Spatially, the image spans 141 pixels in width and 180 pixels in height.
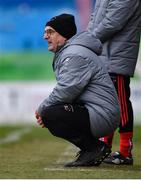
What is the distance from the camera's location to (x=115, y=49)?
911cm

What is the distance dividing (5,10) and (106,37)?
836cm

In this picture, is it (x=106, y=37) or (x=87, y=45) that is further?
(x=106, y=37)

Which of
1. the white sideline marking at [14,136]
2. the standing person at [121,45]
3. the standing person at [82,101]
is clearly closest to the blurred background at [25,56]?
the white sideline marking at [14,136]

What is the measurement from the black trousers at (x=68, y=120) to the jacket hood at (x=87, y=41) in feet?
1.73

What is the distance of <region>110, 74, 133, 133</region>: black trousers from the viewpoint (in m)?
9.09

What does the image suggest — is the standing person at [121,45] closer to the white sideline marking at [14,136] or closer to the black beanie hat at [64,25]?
the black beanie hat at [64,25]

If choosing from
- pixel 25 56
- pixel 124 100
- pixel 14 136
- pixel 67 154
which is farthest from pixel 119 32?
pixel 25 56

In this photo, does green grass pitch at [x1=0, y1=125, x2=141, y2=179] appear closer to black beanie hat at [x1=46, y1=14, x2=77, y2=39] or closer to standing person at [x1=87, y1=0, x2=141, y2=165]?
standing person at [x1=87, y1=0, x2=141, y2=165]

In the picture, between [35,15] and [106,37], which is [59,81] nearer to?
[106,37]

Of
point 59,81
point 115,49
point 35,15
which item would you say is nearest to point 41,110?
point 59,81

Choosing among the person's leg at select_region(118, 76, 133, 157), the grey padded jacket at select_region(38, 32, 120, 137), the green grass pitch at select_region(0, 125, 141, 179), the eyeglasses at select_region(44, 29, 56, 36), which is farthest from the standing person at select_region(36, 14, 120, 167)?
the person's leg at select_region(118, 76, 133, 157)

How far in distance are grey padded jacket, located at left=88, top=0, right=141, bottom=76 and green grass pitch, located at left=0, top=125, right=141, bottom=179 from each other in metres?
0.98

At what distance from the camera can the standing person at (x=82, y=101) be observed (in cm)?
811

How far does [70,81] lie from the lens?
8062mm
